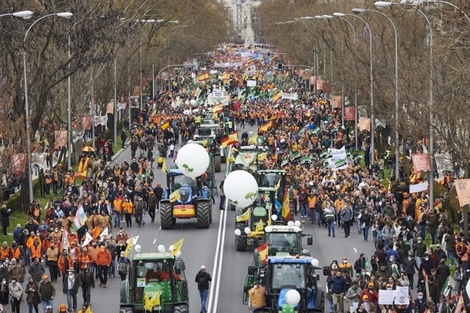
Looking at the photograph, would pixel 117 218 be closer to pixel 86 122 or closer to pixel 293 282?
pixel 293 282

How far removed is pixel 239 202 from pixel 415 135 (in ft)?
41.4

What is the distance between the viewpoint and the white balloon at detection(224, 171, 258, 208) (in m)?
40.9

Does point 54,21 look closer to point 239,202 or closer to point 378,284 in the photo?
point 239,202

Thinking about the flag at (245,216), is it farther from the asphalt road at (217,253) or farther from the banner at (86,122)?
the banner at (86,122)

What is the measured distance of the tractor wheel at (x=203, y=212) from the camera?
158 ft

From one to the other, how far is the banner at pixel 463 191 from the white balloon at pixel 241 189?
19.0 ft

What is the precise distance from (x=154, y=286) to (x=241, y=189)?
33.6 feet

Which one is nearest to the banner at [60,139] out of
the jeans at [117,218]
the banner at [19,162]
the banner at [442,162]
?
the jeans at [117,218]

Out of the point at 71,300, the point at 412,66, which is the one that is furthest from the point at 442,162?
the point at 71,300

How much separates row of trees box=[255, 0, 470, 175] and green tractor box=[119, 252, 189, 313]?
380 inches

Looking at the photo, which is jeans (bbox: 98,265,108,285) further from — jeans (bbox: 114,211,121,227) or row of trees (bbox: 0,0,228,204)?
jeans (bbox: 114,211,121,227)

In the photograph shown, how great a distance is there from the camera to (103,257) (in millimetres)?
37906

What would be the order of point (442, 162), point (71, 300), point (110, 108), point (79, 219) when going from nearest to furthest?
1. point (71, 300)
2. point (79, 219)
3. point (442, 162)
4. point (110, 108)

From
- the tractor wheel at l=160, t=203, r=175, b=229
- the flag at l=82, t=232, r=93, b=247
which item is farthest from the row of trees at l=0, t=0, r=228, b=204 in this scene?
the flag at l=82, t=232, r=93, b=247
